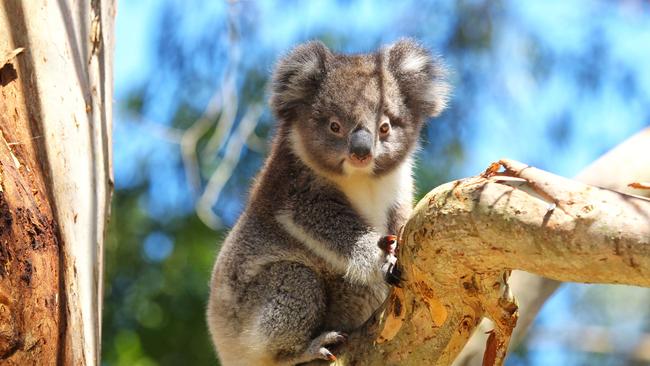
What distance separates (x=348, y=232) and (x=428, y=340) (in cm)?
95

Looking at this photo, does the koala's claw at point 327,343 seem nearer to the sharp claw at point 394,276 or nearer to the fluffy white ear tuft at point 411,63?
the sharp claw at point 394,276

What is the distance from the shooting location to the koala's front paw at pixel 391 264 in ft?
9.78

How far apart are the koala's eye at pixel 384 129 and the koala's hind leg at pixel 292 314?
0.80m

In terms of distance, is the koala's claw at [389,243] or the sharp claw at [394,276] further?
the koala's claw at [389,243]

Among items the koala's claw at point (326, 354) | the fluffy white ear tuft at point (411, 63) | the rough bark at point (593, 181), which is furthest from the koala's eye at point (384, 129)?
the koala's claw at point (326, 354)

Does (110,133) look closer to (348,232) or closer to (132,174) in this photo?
(348,232)

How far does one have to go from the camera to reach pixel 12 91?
3.24m

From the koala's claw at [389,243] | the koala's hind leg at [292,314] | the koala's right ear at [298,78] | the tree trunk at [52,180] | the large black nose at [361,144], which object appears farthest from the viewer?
the koala's right ear at [298,78]

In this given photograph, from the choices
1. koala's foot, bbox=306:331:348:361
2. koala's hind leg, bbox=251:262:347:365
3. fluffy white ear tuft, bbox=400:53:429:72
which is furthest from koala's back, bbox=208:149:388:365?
fluffy white ear tuft, bbox=400:53:429:72

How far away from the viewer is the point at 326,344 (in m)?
3.41

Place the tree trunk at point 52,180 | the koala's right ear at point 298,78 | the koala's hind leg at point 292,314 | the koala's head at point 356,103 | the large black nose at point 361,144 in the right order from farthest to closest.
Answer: the koala's right ear at point 298,78
the koala's head at point 356,103
the large black nose at point 361,144
the koala's hind leg at point 292,314
the tree trunk at point 52,180

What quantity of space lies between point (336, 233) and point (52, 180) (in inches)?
49.0

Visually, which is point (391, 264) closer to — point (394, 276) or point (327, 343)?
point (394, 276)

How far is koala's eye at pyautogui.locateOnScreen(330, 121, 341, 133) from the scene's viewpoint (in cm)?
412
